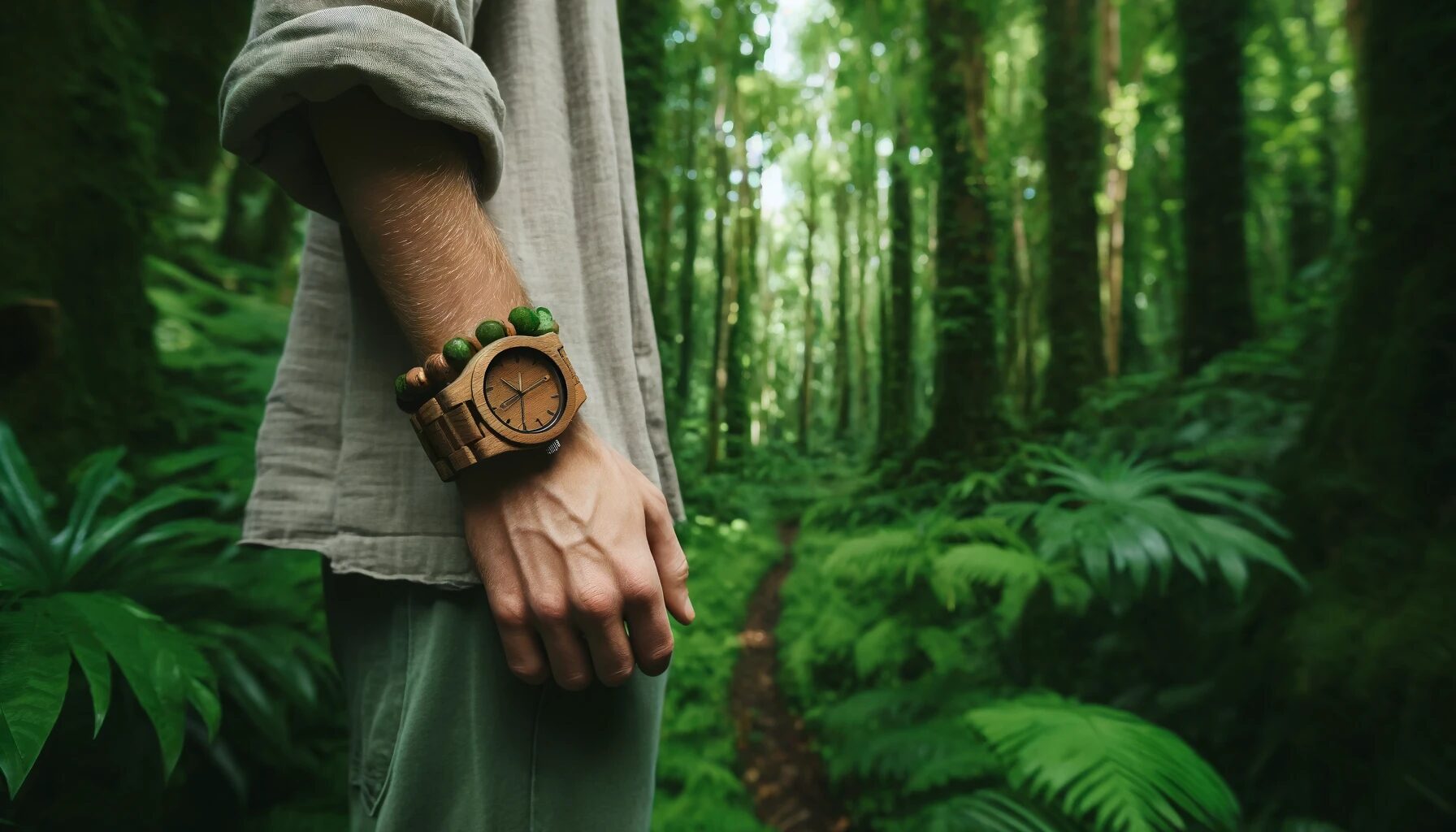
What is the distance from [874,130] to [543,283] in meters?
13.4

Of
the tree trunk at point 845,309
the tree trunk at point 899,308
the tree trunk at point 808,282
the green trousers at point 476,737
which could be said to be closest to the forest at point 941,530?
the green trousers at point 476,737

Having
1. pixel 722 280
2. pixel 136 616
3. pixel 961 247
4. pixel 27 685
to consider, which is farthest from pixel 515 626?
pixel 722 280

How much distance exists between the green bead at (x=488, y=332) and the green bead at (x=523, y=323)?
0.06ft

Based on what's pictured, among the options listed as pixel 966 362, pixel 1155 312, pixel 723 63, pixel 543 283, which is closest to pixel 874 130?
pixel 723 63

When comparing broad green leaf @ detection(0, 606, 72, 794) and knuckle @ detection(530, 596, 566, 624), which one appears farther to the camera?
broad green leaf @ detection(0, 606, 72, 794)

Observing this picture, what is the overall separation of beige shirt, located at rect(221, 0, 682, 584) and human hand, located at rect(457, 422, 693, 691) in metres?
0.08

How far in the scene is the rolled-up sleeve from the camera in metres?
0.61

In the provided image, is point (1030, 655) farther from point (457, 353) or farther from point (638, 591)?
point (457, 353)

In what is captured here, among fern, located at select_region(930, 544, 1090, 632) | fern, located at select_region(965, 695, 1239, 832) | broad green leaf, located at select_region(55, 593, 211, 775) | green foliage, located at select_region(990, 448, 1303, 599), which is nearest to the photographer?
broad green leaf, located at select_region(55, 593, 211, 775)

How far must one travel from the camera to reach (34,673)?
1079 mm

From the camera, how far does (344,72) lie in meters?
0.61

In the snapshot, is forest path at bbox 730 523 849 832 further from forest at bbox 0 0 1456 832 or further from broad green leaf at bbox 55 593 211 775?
broad green leaf at bbox 55 593 211 775

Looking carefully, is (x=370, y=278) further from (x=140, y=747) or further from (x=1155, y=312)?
(x=1155, y=312)

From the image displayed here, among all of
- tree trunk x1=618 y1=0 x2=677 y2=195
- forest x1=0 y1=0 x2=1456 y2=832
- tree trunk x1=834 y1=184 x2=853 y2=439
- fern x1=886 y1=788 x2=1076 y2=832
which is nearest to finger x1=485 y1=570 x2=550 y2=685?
forest x1=0 y1=0 x2=1456 y2=832
